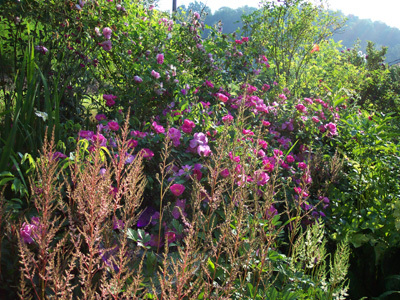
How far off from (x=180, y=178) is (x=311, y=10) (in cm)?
562

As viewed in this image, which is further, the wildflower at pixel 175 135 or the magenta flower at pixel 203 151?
the wildflower at pixel 175 135

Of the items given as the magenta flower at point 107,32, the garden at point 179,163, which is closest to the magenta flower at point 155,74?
the garden at point 179,163

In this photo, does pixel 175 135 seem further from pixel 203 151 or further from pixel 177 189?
pixel 177 189

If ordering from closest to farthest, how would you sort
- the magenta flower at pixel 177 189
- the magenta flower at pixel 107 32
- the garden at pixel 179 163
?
the garden at pixel 179 163, the magenta flower at pixel 177 189, the magenta flower at pixel 107 32

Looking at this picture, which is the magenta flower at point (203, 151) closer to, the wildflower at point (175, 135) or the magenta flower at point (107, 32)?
the wildflower at point (175, 135)

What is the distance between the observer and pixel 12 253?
4.64 feet

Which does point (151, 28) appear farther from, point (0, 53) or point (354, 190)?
point (354, 190)

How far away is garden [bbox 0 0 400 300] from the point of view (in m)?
1.40

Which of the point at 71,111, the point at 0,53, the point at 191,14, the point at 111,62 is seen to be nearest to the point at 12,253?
the point at 71,111

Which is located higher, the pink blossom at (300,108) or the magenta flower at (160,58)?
the magenta flower at (160,58)

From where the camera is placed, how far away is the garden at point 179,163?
140 cm

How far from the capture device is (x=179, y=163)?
242 cm

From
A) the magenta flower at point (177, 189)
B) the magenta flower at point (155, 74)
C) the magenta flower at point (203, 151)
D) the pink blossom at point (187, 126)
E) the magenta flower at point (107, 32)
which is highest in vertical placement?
the magenta flower at point (107, 32)

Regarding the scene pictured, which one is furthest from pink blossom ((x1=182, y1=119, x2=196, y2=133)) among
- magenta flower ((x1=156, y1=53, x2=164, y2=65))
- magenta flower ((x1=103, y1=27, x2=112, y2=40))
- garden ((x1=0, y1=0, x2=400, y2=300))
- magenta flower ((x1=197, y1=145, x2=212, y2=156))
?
magenta flower ((x1=103, y1=27, x2=112, y2=40))
